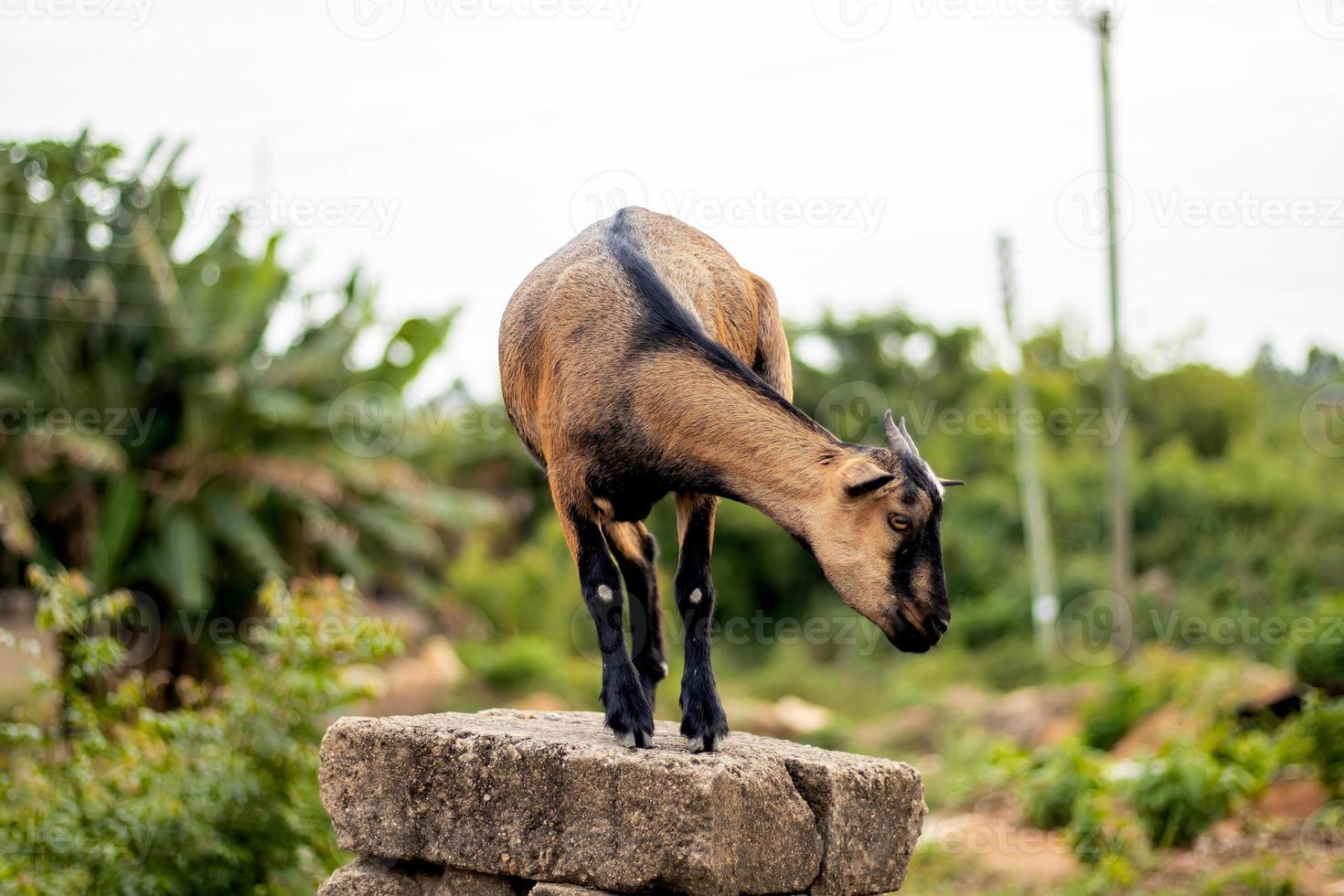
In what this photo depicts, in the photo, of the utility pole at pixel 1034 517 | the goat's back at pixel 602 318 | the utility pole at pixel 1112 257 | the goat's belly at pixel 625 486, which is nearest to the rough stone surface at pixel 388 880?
the goat's belly at pixel 625 486

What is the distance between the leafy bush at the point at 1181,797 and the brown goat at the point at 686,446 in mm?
7320

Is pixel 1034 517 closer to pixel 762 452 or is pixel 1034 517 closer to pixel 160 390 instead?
pixel 160 390

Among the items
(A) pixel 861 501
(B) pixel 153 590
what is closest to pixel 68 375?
(B) pixel 153 590

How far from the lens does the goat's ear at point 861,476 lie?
4211mm

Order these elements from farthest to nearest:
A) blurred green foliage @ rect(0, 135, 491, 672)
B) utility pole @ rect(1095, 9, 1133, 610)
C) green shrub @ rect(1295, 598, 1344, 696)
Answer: utility pole @ rect(1095, 9, 1133, 610), blurred green foliage @ rect(0, 135, 491, 672), green shrub @ rect(1295, 598, 1344, 696)

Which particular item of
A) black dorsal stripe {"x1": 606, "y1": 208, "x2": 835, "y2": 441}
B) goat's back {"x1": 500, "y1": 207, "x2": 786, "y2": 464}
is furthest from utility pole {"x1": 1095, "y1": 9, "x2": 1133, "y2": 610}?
black dorsal stripe {"x1": 606, "y1": 208, "x2": 835, "y2": 441}

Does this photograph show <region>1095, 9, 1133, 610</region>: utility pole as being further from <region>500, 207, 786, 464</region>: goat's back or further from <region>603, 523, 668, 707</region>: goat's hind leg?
<region>500, 207, 786, 464</region>: goat's back

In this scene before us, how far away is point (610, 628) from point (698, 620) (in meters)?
0.32

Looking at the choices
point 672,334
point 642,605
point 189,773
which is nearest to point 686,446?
point 672,334

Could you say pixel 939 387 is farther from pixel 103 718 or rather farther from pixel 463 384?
pixel 103 718

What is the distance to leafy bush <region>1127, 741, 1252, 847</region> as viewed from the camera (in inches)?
425

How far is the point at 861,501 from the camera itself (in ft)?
14.1

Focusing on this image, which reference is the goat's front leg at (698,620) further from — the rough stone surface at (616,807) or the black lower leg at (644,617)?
the black lower leg at (644,617)

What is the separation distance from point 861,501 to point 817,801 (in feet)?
4.12
